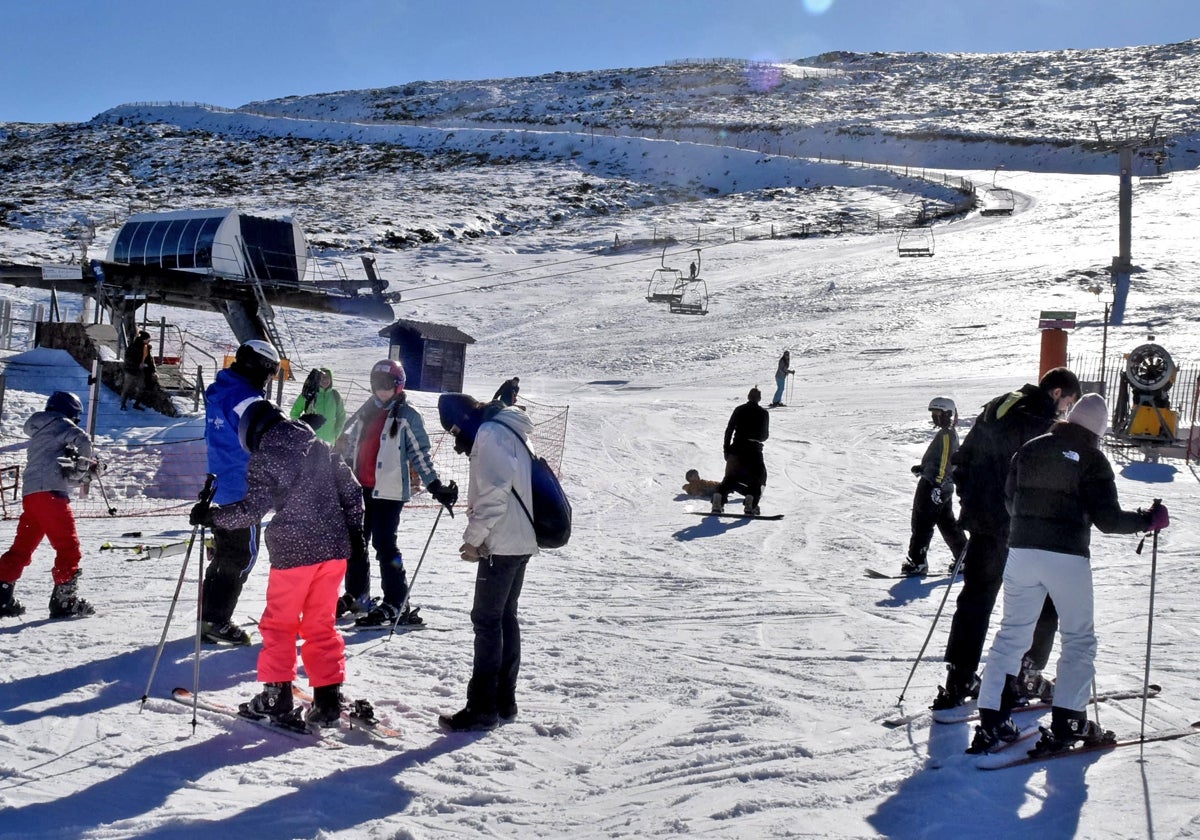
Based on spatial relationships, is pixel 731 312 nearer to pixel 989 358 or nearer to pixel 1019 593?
pixel 989 358

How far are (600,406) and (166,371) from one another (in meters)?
8.06

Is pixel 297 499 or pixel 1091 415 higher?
pixel 1091 415

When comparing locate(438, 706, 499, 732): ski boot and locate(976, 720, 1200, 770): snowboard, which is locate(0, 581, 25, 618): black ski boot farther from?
locate(976, 720, 1200, 770): snowboard

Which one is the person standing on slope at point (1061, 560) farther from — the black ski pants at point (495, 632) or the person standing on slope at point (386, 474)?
the person standing on slope at point (386, 474)

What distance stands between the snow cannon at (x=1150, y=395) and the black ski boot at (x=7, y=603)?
53.1 ft

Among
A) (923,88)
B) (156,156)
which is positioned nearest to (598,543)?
(156,156)

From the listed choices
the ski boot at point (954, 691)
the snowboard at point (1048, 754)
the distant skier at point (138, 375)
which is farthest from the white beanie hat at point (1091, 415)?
the distant skier at point (138, 375)

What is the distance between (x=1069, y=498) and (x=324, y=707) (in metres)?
3.39

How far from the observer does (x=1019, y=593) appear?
4.35 meters

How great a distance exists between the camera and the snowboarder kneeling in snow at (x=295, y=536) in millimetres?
4438

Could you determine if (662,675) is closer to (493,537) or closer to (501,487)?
(493,537)

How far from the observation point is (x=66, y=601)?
6.30 metres

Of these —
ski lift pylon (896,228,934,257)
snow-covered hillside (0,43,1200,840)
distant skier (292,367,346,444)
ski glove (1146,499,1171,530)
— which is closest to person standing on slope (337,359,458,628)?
snow-covered hillside (0,43,1200,840)

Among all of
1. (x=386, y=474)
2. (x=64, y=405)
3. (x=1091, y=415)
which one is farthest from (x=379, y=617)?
(x=1091, y=415)
